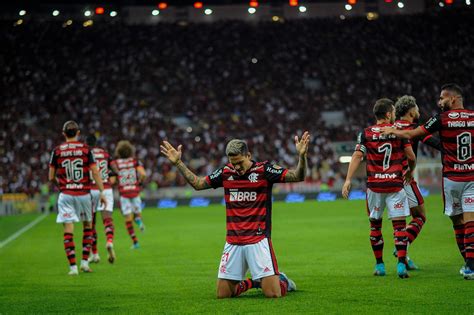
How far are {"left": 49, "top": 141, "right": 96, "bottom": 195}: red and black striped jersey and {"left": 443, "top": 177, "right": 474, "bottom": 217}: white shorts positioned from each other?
20.3 ft

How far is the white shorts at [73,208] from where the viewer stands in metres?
14.4

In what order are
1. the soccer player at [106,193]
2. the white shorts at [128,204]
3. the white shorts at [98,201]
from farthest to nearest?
the white shorts at [128,204] < the white shorts at [98,201] < the soccer player at [106,193]

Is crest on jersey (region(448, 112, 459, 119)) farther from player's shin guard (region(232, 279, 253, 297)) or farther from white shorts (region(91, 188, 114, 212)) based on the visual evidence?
white shorts (region(91, 188, 114, 212))

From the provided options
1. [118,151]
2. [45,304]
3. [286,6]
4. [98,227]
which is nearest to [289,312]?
[45,304]

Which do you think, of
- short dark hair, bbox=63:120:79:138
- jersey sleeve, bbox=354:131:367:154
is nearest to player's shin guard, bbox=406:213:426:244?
jersey sleeve, bbox=354:131:367:154

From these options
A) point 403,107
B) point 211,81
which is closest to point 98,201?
point 403,107

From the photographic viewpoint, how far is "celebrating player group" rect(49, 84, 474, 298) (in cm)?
1038

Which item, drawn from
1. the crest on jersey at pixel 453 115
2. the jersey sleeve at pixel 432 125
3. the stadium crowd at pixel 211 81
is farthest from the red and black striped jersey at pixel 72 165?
the stadium crowd at pixel 211 81

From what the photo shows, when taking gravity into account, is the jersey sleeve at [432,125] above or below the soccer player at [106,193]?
above

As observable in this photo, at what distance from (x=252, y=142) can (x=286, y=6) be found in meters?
14.1

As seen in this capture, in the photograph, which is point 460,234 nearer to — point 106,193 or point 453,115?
point 453,115

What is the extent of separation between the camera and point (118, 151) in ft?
63.4

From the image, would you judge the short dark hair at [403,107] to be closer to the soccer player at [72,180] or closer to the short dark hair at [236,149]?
the short dark hair at [236,149]

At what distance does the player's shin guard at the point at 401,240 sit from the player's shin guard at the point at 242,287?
233cm
